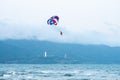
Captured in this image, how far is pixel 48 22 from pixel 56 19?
4.92ft

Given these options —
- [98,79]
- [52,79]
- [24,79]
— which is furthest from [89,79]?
[24,79]

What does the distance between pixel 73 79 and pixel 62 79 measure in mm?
2394

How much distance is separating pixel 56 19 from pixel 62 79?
73.4 ft

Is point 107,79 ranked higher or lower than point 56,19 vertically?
lower

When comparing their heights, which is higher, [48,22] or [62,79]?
[48,22]

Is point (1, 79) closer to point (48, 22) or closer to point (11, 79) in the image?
point (11, 79)

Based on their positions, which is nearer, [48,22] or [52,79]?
[48,22]

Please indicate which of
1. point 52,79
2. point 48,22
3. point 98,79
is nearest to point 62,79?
point 52,79

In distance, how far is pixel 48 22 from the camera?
55.8 metres

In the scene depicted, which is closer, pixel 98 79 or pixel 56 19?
pixel 56 19

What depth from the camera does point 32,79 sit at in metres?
72.9

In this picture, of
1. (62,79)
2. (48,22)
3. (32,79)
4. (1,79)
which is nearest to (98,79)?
(62,79)

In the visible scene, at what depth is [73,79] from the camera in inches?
2985

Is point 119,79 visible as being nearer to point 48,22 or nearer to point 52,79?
point 52,79
